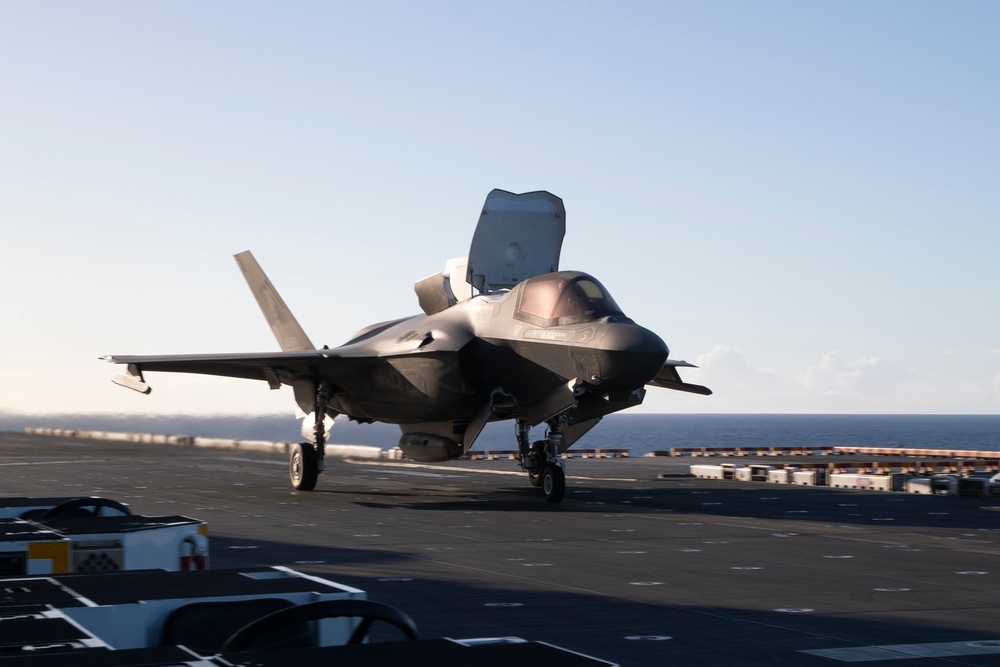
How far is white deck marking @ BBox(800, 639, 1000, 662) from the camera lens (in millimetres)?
7699

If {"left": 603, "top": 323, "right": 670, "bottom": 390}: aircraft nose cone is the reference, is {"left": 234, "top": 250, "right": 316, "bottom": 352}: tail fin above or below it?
above

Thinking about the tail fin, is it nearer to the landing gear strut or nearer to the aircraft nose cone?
the landing gear strut

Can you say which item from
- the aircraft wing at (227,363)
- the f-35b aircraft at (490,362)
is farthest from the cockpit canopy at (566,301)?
the aircraft wing at (227,363)

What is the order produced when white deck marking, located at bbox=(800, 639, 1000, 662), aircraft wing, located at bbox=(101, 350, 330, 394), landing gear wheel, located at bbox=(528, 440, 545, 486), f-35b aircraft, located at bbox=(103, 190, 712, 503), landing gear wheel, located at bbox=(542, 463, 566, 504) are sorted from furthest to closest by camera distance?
aircraft wing, located at bbox=(101, 350, 330, 394) < landing gear wheel, located at bbox=(528, 440, 545, 486) < landing gear wheel, located at bbox=(542, 463, 566, 504) < f-35b aircraft, located at bbox=(103, 190, 712, 503) < white deck marking, located at bbox=(800, 639, 1000, 662)

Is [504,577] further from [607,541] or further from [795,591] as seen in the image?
[607,541]

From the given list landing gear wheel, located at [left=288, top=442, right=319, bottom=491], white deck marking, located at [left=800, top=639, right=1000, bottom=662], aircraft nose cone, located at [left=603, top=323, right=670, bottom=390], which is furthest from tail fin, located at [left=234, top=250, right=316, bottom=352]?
white deck marking, located at [left=800, top=639, right=1000, bottom=662]

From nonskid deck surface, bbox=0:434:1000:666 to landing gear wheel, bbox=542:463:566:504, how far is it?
0.29 metres

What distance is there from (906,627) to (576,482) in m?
21.2

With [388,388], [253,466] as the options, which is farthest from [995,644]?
[253,466]

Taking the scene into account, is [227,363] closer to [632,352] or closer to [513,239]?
[513,239]

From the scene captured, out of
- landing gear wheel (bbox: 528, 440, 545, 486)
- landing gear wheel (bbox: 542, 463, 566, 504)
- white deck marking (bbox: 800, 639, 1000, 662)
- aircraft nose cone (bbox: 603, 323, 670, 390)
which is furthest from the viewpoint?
landing gear wheel (bbox: 528, 440, 545, 486)

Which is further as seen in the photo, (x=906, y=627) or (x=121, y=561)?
(x=906, y=627)

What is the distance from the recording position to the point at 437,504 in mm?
22047

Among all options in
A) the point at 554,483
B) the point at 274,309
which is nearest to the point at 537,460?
the point at 554,483
